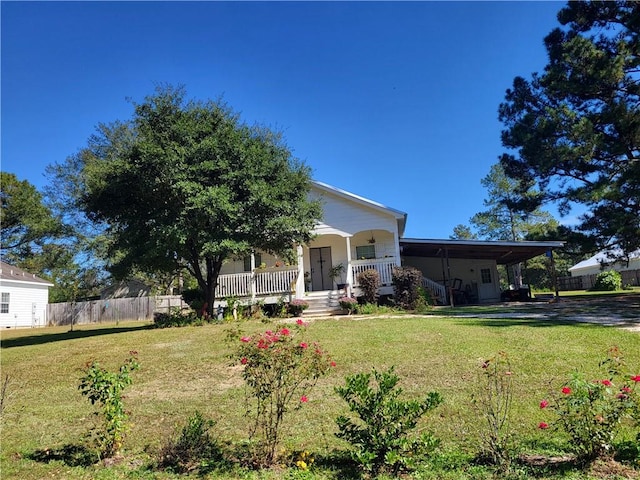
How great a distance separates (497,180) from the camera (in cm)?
4147

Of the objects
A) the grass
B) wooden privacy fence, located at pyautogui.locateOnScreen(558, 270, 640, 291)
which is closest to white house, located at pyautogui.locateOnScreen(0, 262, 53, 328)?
the grass

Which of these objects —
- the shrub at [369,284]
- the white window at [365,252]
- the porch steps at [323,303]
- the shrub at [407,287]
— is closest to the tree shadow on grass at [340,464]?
the shrub at [407,287]

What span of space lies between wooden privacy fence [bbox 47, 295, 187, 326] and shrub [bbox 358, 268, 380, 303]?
571 inches

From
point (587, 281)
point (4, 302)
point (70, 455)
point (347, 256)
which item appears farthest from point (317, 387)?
point (587, 281)

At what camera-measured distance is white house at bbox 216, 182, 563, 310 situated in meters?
18.5

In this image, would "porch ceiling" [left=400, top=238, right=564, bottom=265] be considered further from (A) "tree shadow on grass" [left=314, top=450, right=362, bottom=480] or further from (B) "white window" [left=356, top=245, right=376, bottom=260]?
(A) "tree shadow on grass" [left=314, top=450, right=362, bottom=480]

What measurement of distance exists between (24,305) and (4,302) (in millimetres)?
1513

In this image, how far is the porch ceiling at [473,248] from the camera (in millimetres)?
18469

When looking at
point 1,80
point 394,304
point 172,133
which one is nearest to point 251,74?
point 172,133

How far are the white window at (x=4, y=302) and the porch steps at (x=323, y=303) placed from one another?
2054cm

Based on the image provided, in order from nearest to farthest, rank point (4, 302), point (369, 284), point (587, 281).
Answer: point (369, 284) → point (4, 302) → point (587, 281)

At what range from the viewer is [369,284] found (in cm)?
1702

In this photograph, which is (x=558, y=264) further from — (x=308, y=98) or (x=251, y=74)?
(x=251, y=74)

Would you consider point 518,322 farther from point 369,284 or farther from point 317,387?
point 369,284
